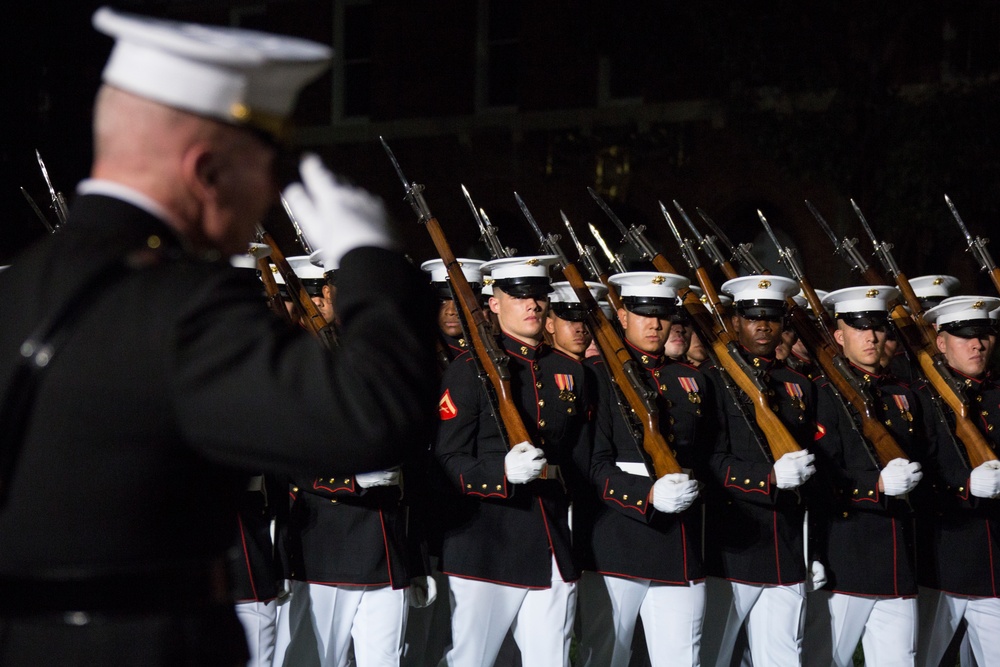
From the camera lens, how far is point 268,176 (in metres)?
1.76

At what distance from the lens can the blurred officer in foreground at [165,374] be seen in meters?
1.57

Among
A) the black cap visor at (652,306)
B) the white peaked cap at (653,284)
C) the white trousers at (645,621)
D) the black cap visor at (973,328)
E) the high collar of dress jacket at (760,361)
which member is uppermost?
the white peaked cap at (653,284)

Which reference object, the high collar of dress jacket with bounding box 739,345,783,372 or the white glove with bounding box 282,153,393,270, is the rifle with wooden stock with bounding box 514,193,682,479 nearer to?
the high collar of dress jacket with bounding box 739,345,783,372

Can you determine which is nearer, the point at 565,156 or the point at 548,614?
the point at 548,614

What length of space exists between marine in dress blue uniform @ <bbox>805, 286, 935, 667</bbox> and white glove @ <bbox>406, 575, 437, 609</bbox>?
2.00 meters

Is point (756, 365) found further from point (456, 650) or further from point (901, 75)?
point (901, 75)

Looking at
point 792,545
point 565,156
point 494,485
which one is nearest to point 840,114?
point 565,156

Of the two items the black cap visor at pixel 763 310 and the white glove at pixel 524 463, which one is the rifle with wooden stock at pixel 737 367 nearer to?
the black cap visor at pixel 763 310

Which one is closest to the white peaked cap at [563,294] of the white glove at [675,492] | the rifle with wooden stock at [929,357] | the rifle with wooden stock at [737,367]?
the rifle with wooden stock at [737,367]

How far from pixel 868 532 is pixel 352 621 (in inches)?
103

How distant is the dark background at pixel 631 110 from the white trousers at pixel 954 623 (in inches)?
225

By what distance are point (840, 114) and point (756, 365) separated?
6.07 metres

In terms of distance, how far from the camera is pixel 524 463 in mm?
5090

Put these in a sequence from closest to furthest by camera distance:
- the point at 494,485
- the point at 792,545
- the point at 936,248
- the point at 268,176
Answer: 1. the point at 268,176
2. the point at 494,485
3. the point at 792,545
4. the point at 936,248
